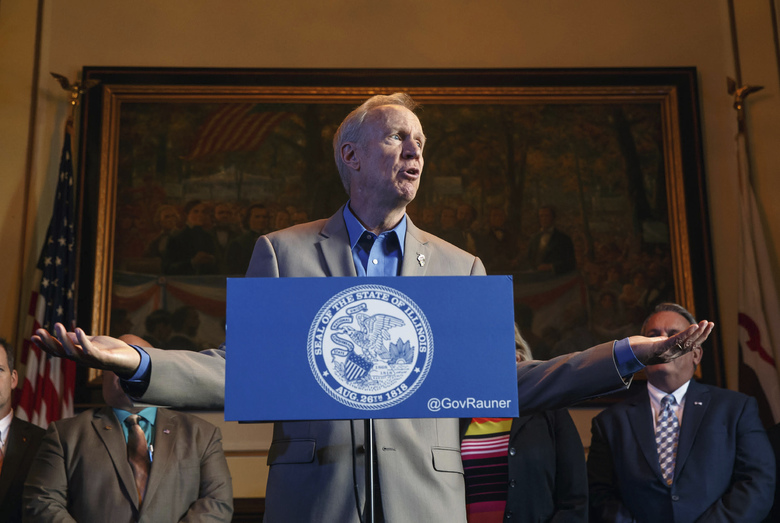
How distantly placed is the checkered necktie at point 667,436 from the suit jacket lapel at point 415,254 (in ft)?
9.15

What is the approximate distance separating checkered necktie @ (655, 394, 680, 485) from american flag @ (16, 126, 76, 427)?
176 inches

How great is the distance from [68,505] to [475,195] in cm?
424

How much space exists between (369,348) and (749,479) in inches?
139

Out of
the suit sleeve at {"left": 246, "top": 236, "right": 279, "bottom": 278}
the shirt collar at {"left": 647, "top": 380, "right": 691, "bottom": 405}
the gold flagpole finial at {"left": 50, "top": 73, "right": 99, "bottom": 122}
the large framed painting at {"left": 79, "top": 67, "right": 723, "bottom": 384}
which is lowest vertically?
the shirt collar at {"left": 647, "top": 380, "right": 691, "bottom": 405}

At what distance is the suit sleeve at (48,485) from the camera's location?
4.19 metres

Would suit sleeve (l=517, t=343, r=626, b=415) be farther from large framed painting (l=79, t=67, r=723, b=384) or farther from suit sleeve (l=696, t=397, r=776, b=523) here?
large framed painting (l=79, t=67, r=723, b=384)

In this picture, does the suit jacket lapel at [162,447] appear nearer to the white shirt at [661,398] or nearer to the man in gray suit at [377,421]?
the man in gray suit at [377,421]

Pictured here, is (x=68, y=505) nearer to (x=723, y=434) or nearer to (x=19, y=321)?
(x=19, y=321)

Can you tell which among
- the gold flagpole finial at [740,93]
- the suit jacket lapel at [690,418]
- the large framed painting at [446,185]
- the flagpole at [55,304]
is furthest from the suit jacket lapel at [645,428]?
the flagpole at [55,304]

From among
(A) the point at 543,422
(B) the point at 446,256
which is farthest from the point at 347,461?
(A) the point at 543,422

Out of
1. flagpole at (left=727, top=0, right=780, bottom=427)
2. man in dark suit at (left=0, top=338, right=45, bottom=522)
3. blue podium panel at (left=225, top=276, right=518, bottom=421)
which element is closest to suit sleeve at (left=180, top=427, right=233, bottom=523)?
man in dark suit at (left=0, top=338, right=45, bottom=522)

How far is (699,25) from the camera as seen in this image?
25.2ft

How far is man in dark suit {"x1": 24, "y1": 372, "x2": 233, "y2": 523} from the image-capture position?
431 cm

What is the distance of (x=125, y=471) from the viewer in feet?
14.5
